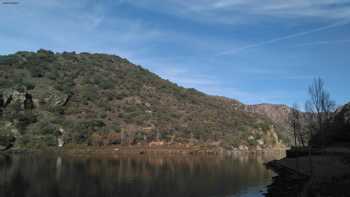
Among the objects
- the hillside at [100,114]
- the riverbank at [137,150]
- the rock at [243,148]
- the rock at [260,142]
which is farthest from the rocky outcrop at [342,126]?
the rock at [260,142]

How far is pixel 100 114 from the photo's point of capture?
151875mm

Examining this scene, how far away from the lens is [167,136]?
473 feet

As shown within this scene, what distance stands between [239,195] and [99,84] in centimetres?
15461

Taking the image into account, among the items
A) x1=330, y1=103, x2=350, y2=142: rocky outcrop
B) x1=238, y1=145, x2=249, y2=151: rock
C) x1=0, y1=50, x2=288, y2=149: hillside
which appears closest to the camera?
x1=330, y1=103, x2=350, y2=142: rocky outcrop

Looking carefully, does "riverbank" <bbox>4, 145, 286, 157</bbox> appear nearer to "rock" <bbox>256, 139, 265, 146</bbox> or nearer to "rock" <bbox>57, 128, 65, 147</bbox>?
"rock" <bbox>57, 128, 65, 147</bbox>

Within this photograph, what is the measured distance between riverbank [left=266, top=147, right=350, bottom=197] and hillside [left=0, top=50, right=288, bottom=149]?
8991cm

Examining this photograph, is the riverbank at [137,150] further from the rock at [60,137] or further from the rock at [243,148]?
the rock at [243,148]

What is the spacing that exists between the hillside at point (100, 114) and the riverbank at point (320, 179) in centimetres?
8991

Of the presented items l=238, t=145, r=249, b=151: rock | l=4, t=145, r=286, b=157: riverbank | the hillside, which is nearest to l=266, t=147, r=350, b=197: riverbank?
l=4, t=145, r=286, b=157: riverbank

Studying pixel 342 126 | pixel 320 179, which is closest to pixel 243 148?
pixel 342 126

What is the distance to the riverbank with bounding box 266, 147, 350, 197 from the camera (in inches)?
1017

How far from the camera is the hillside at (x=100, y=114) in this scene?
132 metres

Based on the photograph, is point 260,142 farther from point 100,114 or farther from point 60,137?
point 60,137

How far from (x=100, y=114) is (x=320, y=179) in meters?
127
